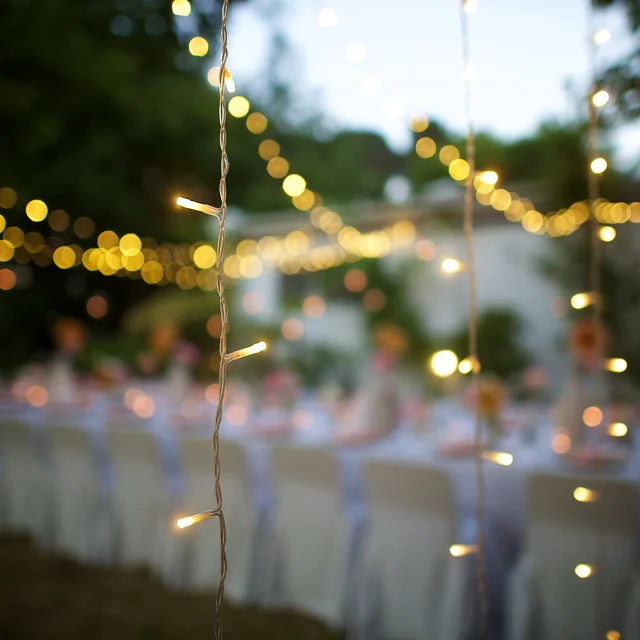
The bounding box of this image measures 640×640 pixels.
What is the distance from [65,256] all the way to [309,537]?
569 cm

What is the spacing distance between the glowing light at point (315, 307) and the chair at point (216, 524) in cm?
562

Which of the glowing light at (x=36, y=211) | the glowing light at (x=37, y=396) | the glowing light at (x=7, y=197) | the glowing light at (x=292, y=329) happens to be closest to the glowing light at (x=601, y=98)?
the glowing light at (x=37, y=396)

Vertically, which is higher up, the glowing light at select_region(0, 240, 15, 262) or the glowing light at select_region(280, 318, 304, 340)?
the glowing light at select_region(0, 240, 15, 262)

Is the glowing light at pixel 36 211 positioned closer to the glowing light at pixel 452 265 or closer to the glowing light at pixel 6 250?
the glowing light at pixel 6 250

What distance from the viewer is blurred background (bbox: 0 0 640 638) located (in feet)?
9.36

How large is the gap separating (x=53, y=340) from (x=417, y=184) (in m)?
5.65

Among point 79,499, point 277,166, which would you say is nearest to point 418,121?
point 79,499

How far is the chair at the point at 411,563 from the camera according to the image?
2.33 meters

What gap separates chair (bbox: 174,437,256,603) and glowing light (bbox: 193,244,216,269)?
16.7 feet

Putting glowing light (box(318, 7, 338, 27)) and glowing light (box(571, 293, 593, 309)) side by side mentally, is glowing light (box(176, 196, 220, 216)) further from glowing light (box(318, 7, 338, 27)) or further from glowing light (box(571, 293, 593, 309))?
glowing light (box(318, 7, 338, 27))

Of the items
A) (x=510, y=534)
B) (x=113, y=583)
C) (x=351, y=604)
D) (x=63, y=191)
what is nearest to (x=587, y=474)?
(x=510, y=534)

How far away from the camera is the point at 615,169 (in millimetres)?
6004

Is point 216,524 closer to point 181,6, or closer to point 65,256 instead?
point 181,6

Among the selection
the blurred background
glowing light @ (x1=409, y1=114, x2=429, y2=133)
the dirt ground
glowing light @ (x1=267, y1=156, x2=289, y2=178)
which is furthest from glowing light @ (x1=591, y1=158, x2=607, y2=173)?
glowing light @ (x1=267, y1=156, x2=289, y2=178)
